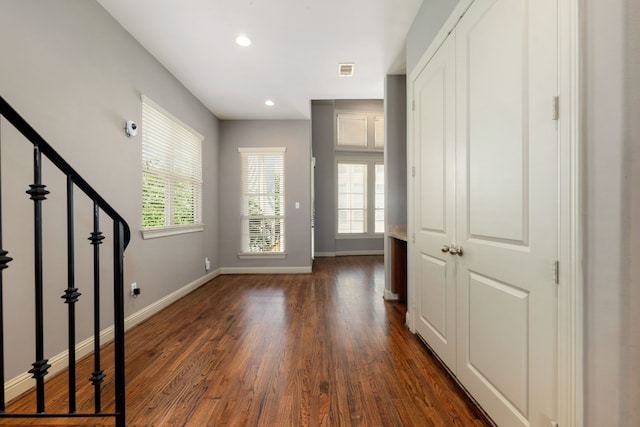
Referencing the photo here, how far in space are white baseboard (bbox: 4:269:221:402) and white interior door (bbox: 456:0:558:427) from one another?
7.86ft

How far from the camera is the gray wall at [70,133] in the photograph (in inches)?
61.8

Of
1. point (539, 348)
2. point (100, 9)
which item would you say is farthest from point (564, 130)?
point (100, 9)

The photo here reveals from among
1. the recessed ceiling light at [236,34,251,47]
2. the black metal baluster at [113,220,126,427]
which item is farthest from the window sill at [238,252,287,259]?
the black metal baluster at [113,220,126,427]

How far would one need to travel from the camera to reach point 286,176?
15.8ft

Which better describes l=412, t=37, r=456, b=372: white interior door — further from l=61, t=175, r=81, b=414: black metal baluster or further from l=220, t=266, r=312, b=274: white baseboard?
l=220, t=266, r=312, b=274: white baseboard

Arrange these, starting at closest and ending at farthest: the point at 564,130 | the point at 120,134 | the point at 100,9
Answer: the point at 564,130 → the point at 100,9 → the point at 120,134

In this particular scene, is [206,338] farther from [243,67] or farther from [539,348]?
[243,67]

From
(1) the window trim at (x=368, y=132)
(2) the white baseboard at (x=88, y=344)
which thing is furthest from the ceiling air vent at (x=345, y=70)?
(1) the window trim at (x=368, y=132)

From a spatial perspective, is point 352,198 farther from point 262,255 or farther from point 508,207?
point 508,207

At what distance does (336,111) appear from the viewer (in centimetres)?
691

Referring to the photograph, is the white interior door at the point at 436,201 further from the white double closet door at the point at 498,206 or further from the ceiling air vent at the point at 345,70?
the ceiling air vent at the point at 345,70

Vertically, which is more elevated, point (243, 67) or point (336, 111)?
point (336, 111)

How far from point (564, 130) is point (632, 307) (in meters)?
0.59

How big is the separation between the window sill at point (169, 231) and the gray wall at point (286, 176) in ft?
2.60
